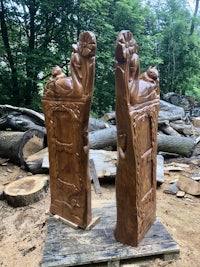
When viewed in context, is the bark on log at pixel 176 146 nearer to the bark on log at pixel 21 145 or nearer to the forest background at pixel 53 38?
the bark on log at pixel 21 145

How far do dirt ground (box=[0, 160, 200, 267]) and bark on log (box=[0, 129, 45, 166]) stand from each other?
44.7 inches

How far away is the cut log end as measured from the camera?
3.36 m

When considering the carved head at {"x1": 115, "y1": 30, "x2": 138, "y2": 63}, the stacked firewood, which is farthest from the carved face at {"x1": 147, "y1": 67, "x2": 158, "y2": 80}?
the stacked firewood

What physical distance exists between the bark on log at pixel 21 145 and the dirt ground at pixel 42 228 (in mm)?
1135

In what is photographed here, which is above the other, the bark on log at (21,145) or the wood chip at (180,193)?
the bark on log at (21,145)

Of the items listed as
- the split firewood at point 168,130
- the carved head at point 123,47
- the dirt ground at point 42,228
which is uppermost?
the carved head at point 123,47

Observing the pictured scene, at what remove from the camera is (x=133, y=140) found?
206 centimetres

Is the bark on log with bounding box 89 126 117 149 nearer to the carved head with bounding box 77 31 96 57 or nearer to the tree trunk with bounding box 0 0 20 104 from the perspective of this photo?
the carved head with bounding box 77 31 96 57

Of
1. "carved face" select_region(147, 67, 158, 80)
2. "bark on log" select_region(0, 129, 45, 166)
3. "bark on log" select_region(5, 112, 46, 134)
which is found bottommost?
"bark on log" select_region(0, 129, 45, 166)

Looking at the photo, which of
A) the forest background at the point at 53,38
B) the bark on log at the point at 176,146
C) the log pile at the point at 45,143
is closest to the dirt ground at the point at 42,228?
A: the log pile at the point at 45,143

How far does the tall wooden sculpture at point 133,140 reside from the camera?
2000 millimetres

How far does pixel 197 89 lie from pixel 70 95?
9449 mm

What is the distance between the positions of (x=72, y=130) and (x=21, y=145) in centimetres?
233

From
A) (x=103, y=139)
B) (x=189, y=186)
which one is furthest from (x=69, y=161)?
(x=103, y=139)
